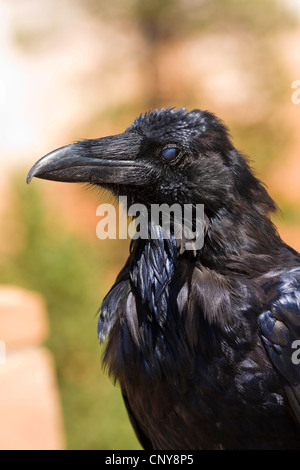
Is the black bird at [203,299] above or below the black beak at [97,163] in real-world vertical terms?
below

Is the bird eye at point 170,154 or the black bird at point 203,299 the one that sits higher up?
the bird eye at point 170,154

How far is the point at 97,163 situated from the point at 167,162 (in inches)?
10.6

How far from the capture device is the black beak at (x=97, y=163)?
231 cm

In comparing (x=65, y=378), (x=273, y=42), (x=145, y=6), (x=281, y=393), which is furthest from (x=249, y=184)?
(x=145, y=6)

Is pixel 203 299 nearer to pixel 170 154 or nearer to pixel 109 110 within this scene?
pixel 170 154

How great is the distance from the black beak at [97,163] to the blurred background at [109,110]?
284 cm

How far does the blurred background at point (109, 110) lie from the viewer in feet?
17.0

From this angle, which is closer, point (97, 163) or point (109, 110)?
point (97, 163)

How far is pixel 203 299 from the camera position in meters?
2.33

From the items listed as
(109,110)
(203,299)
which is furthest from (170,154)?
(109,110)

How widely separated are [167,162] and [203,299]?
21.3 inches

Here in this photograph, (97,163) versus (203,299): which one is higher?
(97,163)

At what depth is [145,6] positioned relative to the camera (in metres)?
12.9
